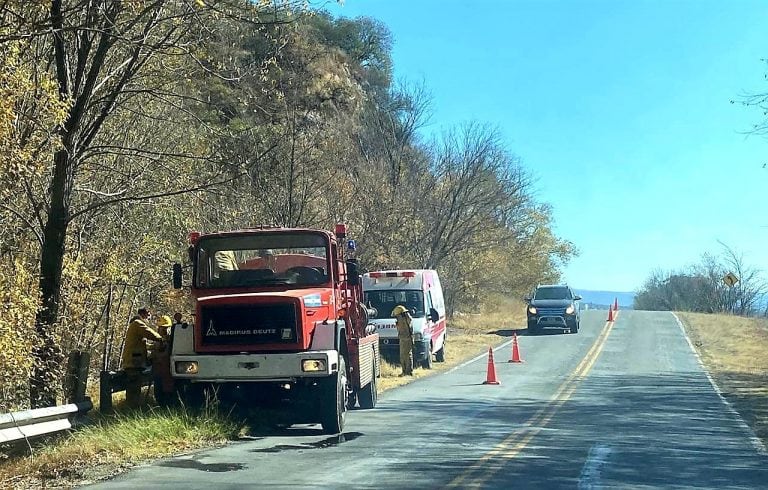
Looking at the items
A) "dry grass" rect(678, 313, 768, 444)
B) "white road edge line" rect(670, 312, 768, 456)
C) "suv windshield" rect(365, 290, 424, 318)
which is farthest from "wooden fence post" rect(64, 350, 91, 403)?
"suv windshield" rect(365, 290, 424, 318)

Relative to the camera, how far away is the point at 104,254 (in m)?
18.2

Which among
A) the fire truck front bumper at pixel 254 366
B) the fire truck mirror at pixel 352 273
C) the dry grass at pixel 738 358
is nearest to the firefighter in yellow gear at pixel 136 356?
the fire truck front bumper at pixel 254 366

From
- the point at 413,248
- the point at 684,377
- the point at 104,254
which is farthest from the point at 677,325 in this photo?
the point at 104,254

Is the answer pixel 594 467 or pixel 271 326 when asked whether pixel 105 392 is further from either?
pixel 594 467

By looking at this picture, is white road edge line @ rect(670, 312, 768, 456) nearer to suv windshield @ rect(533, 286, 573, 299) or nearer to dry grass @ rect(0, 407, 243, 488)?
dry grass @ rect(0, 407, 243, 488)

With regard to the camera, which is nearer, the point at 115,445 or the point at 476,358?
the point at 115,445

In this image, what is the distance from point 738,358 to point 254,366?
22796 millimetres

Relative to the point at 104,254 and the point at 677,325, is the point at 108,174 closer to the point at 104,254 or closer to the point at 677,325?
the point at 104,254

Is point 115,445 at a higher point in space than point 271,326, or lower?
lower

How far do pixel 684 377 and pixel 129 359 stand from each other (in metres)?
15.7

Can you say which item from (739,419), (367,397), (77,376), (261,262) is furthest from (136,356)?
(739,419)

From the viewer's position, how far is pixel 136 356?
14.2 meters

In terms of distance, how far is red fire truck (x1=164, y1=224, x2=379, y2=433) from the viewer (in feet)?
39.7

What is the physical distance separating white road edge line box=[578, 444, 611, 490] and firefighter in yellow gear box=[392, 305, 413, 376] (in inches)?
426
